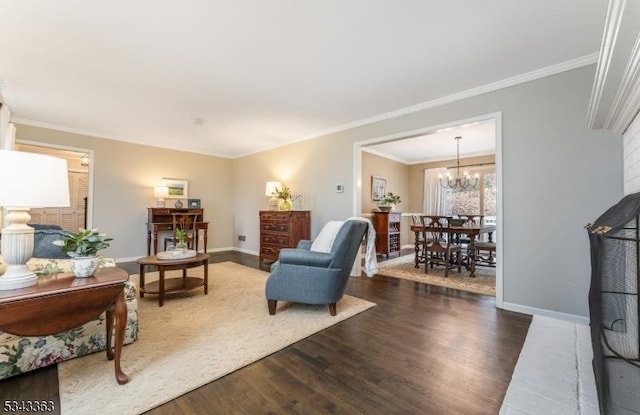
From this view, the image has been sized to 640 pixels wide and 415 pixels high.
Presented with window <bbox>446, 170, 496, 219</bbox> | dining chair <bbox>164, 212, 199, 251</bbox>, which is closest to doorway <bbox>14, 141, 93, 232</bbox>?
dining chair <bbox>164, 212, 199, 251</bbox>

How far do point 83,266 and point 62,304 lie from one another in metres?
0.27

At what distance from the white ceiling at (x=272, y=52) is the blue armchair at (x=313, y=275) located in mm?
1657

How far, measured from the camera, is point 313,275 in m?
2.57

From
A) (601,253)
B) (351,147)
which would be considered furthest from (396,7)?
(351,147)

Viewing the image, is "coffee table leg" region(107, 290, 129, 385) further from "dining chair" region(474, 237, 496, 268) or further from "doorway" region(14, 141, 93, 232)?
"doorway" region(14, 141, 93, 232)

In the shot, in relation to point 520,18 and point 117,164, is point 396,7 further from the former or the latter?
point 117,164

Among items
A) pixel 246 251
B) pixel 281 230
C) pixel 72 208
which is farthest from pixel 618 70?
pixel 72 208

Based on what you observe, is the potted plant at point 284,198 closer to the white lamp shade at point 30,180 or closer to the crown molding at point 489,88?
the crown molding at point 489,88

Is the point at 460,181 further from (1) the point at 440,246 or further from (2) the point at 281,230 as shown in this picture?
(2) the point at 281,230

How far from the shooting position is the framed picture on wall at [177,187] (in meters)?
5.66

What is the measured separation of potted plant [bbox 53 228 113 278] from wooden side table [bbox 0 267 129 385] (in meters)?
0.05

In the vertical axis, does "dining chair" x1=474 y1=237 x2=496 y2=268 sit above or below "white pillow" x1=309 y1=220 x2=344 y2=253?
below

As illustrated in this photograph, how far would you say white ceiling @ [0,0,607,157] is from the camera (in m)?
1.88

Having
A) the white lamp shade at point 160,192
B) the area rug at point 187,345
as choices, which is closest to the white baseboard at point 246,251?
the white lamp shade at point 160,192
